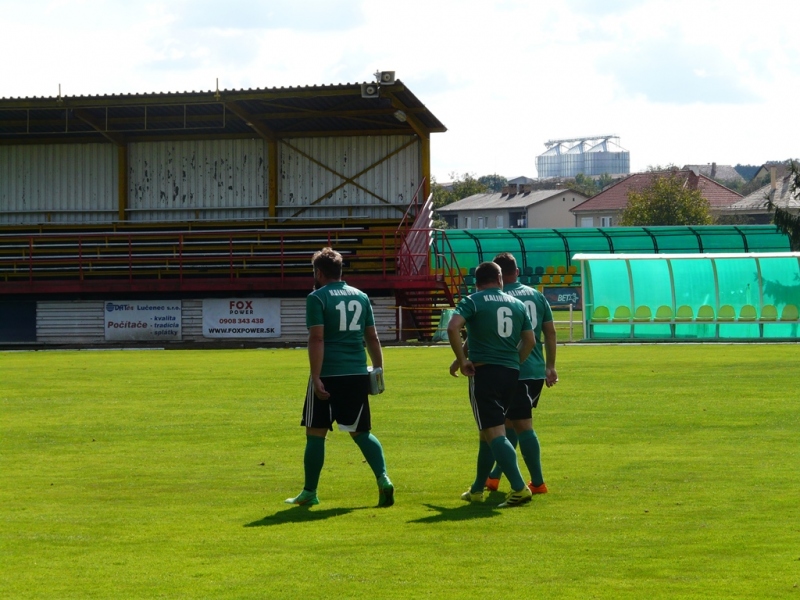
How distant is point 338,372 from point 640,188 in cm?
12188

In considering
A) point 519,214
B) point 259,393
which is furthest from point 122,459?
point 519,214

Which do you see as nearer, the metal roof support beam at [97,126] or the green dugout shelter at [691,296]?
the green dugout shelter at [691,296]

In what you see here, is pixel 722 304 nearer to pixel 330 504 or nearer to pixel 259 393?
pixel 259 393

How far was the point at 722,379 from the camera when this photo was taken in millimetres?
19562

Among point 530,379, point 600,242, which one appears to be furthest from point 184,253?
point 530,379

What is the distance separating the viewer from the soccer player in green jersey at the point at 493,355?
28.8 ft

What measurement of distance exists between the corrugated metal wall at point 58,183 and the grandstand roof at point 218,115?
48 cm

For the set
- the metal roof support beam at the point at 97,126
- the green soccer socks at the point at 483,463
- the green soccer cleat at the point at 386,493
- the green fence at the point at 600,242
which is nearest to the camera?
the green soccer cleat at the point at 386,493

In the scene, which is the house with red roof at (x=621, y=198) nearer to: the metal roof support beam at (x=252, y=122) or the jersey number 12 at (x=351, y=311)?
the metal roof support beam at (x=252, y=122)

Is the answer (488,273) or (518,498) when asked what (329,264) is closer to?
(488,273)

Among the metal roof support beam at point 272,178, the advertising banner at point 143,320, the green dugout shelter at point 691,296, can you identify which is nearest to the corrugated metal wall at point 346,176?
the metal roof support beam at point 272,178

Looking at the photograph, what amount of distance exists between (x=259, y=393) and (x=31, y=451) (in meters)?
6.34

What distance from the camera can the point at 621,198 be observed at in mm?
128500

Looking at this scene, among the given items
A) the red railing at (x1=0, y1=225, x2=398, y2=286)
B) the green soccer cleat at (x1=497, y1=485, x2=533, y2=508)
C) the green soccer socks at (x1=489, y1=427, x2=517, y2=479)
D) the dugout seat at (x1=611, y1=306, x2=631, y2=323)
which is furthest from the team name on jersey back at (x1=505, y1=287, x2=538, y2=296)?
the red railing at (x1=0, y1=225, x2=398, y2=286)
